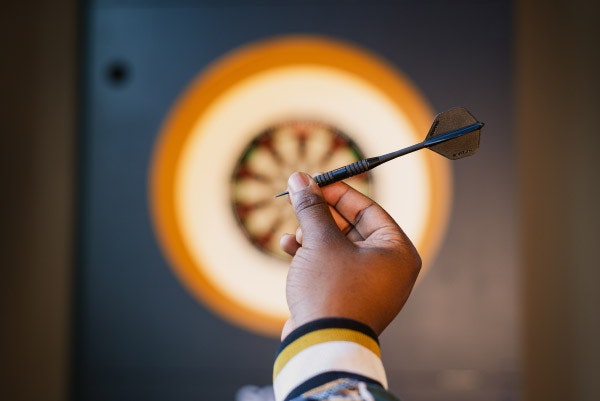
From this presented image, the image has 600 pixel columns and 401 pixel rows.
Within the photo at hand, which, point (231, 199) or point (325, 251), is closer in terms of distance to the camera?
point (325, 251)

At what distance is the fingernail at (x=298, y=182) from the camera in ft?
2.38

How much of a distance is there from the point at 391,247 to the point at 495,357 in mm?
1177

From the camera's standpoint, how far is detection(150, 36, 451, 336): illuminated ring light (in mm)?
1752

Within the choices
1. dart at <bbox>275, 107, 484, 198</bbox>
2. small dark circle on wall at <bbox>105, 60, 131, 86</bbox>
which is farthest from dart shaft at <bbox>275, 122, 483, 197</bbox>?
small dark circle on wall at <bbox>105, 60, 131, 86</bbox>

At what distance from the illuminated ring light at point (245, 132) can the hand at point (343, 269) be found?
1036mm

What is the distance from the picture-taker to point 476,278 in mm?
1705

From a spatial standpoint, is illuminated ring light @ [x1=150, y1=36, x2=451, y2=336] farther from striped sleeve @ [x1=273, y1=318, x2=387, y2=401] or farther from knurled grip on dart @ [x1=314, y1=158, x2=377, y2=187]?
striped sleeve @ [x1=273, y1=318, x2=387, y2=401]

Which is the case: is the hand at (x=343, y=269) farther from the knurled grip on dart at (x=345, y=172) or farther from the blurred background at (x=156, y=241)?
the blurred background at (x=156, y=241)

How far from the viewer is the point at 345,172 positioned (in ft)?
2.41

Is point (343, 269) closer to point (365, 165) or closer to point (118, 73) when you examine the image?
point (365, 165)

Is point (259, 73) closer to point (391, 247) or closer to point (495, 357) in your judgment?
point (495, 357)

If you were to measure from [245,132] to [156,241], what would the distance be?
38 cm

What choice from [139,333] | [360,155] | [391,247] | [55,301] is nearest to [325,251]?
[391,247]

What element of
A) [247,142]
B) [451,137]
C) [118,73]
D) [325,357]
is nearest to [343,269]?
[325,357]
